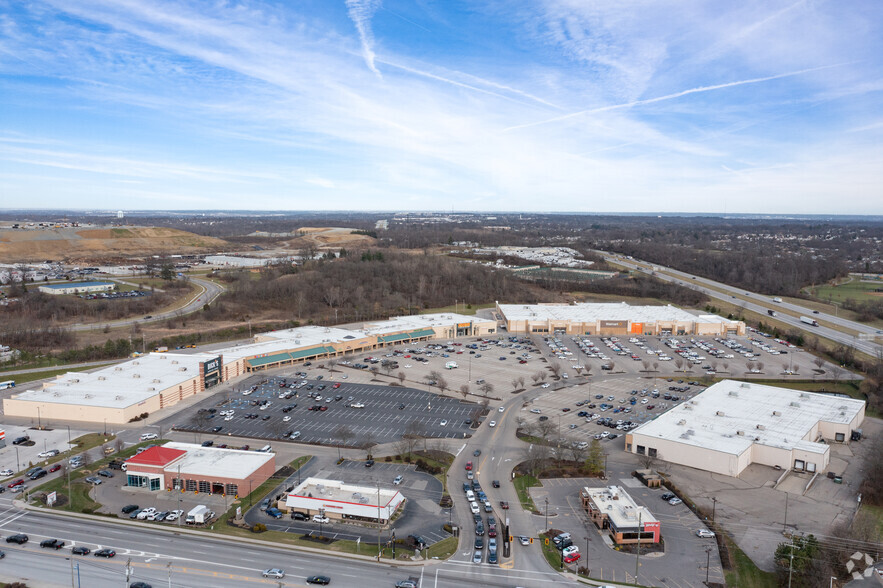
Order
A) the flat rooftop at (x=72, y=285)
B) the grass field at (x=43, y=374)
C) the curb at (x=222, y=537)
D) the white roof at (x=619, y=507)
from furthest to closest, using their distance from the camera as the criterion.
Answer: the flat rooftop at (x=72, y=285) < the grass field at (x=43, y=374) < the white roof at (x=619, y=507) < the curb at (x=222, y=537)

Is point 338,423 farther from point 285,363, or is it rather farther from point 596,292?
point 596,292

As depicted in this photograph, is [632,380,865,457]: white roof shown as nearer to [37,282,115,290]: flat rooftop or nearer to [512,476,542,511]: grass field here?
[512,476,542,511]: grass field

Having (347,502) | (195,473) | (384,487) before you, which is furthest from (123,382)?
(347,502)

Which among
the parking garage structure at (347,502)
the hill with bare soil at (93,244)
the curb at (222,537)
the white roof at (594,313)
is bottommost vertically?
the curb at (222,537)

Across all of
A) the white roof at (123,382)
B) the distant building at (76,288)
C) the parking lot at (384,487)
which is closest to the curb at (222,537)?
the parking lot at (384,487)

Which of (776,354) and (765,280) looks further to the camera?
(765,280)

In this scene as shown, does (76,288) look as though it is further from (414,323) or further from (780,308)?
(780,308)

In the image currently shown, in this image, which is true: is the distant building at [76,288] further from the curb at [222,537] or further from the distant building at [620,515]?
the distant building at [620,515]

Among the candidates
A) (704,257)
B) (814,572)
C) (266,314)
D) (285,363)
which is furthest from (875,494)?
(704,257)
